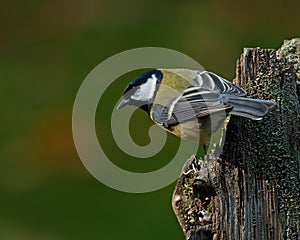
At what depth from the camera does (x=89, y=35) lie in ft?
11.0

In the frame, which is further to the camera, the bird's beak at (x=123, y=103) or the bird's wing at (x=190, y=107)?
the bird's beak at (x=123, y=103)

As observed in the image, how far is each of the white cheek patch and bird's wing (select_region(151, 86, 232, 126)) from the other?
0.04 m

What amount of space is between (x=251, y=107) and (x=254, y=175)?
0.10m

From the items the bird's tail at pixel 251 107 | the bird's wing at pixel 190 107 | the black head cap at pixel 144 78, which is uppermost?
the black head cap at pixel 144 78

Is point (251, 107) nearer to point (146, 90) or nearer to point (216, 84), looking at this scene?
point (216, 84)

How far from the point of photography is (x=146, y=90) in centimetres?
142

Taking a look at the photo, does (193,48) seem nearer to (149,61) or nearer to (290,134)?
(149,61)

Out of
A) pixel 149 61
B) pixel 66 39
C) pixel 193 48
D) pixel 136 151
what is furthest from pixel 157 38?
pixel 136 151

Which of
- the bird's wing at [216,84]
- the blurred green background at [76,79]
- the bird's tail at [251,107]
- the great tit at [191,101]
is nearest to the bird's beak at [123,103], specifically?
the great tit at [191,101]

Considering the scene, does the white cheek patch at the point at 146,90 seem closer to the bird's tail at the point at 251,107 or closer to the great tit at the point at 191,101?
the great tit at the point at 191,101

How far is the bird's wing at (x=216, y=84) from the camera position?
1.21 metres

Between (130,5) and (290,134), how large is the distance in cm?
236

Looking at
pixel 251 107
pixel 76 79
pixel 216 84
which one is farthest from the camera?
pixel 76 79

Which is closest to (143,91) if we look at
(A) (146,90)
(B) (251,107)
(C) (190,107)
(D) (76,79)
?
(A) (146,90)
